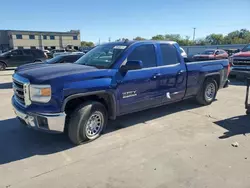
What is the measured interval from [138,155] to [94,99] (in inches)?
52.9

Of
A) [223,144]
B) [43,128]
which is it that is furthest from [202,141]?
[43,128]

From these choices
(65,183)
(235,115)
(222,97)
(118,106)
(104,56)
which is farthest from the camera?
(222,97)

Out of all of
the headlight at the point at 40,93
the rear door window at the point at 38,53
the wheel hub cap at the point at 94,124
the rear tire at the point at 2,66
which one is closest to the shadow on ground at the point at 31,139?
the wheel hub cap at the point at 94,124

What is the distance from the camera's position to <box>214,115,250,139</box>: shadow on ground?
189 inches

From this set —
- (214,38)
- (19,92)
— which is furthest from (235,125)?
(214,38)

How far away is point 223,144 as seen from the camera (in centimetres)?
429

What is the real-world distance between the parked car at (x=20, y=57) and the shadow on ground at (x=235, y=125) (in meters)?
16.3

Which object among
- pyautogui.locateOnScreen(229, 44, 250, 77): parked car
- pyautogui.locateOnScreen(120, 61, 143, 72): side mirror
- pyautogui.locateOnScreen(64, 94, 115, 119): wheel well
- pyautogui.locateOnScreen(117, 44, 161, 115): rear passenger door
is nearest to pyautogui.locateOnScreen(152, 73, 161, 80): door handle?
pyautogui.locateOnScreen(117, 44, 161, 115): rear passenger door

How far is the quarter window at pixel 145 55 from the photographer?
4945 mm

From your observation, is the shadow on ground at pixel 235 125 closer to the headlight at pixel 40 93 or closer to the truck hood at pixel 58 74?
the truck hood at pixel 58 74

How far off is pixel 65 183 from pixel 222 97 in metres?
6.66

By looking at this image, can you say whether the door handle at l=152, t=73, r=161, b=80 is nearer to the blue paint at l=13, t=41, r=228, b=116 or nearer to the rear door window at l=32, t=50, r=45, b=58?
the blue paint at l=13, t=41, r=228, b=116

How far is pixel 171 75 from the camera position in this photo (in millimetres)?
5535

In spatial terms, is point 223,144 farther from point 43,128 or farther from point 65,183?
point 43,128
